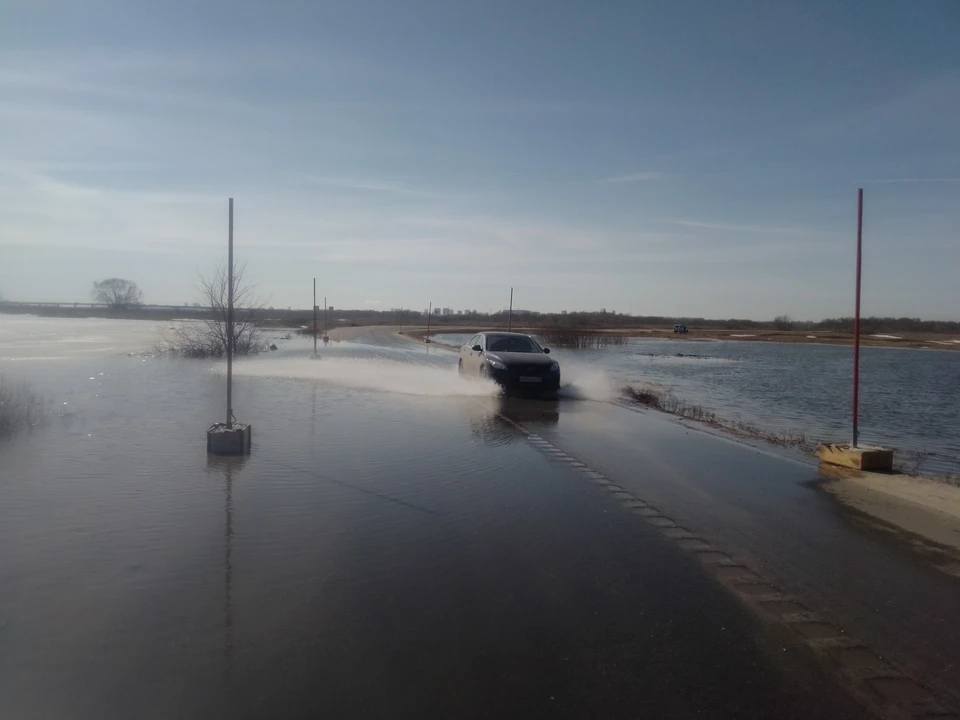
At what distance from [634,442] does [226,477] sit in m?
6.93

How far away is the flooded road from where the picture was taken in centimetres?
409

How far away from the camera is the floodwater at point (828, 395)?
1933 centimetres

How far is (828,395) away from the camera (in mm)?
30672

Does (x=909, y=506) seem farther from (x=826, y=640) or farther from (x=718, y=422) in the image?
(x=718, y=422)

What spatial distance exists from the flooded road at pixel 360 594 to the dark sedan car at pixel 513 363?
26.9 ft

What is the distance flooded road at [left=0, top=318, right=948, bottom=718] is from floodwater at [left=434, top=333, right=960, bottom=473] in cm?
984

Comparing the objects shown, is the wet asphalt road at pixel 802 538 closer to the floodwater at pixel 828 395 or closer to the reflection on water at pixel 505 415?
the reflection on water at pixel 505 415

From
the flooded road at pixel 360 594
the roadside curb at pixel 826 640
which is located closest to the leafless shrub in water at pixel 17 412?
the flooded road at pixel 360 594

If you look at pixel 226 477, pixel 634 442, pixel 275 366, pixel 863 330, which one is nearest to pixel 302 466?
pixel 226 477

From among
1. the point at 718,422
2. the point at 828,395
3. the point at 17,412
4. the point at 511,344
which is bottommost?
the point at 828,395

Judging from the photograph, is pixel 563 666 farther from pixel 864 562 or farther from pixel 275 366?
pixel 275 366

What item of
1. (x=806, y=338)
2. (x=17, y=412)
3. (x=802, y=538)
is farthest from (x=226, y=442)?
(x=806, y=338)

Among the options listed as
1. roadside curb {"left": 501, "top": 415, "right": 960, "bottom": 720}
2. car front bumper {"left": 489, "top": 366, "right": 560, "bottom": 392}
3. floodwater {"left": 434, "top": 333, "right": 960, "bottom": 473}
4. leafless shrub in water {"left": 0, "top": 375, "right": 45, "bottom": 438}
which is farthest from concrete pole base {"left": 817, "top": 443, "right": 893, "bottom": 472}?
leafless shrub in water {"left": 0, "top": 375, "right": 45, "bottom": 438}

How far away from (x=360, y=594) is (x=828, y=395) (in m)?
29.1
